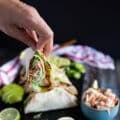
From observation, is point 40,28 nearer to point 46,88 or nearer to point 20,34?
point 20,34

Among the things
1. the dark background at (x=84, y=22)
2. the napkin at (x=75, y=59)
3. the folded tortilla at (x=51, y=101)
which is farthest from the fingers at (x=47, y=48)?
the dark background at (x=84, y=22)

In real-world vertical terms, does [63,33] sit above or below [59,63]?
above

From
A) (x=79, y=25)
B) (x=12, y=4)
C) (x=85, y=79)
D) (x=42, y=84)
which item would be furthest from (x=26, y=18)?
(x=79, y=25)

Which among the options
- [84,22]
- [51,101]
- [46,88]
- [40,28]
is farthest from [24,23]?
[84,22]

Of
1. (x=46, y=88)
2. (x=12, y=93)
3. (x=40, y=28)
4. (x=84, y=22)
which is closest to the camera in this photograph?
(x=40, y=28)

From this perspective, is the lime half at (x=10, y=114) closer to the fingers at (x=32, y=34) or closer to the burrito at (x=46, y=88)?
the burrito at (x=46, y=88)

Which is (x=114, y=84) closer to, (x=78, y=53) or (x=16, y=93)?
(x=78, y=53)
